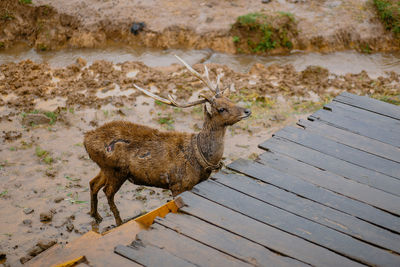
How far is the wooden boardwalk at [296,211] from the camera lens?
9.48 feet

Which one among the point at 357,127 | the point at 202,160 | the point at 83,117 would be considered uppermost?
the point at 357,127

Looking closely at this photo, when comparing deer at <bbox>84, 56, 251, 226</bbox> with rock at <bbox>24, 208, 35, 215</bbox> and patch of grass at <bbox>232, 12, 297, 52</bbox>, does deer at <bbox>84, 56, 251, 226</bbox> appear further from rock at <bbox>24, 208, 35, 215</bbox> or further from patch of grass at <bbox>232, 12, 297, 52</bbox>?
patch of grass at <bbox>232, 12, 297, 52</bbox>

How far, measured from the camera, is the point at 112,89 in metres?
8.97

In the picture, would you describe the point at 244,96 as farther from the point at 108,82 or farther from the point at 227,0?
the point at 227,0

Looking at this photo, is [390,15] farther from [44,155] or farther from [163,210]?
[163,210]

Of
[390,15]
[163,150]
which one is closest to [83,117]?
[163,150]

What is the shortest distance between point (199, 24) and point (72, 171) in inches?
264

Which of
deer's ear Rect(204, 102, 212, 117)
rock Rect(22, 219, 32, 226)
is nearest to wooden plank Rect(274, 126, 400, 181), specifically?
deer's ear Rect(204, 102, 212, 117)

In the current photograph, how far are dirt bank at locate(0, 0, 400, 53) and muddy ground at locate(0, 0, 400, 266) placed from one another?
1.1 inches

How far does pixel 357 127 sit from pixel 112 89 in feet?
18.5

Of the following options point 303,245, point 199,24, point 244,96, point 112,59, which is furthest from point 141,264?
point 199,24

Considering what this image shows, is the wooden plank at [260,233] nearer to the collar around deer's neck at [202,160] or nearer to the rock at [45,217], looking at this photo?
the collar around deer's neck at [202,160]

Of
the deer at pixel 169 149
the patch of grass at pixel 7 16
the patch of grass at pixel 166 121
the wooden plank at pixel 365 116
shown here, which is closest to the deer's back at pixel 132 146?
the deer at pixel 169 149

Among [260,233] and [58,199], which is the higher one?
[260,233]
